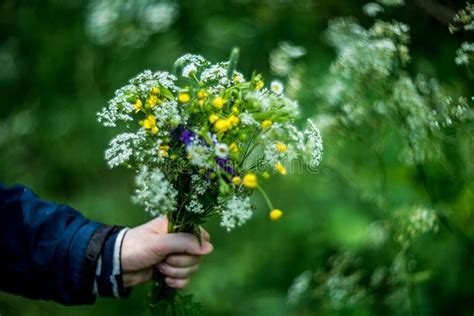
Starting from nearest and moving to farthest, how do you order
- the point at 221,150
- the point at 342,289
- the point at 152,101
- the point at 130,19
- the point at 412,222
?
1. the point at 221,150
2. the point at 152,101
3. the point at 412,222
4. the point at 342,289
5. the point at 130,19

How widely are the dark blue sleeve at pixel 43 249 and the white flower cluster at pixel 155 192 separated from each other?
14.3 inches

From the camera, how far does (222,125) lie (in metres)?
0.85

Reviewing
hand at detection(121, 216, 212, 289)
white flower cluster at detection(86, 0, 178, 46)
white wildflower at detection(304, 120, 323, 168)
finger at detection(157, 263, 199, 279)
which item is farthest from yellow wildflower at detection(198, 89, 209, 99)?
white flower cluster at detection(86, 0, 178, 46)

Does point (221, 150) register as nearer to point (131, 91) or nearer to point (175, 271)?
point (131, 91)

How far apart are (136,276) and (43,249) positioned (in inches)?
10.2

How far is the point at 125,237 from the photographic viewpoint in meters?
1.18

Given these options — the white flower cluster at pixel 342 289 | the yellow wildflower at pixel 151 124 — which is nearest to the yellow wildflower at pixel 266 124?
the yellow wildflower at pixel 151 124

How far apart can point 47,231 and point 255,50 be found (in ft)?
4.89

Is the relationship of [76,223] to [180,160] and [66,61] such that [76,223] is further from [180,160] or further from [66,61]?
[66,61]

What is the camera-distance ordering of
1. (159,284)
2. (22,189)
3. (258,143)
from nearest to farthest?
(258,143)
(159,284)
(22,189)

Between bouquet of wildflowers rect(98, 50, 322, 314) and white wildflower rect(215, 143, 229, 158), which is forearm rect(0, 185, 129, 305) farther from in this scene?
white wildflower rect(215, 143, 229, 158)

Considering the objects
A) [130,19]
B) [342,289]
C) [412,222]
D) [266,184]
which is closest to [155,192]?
[412,222]

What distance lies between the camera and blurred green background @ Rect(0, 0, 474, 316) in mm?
Answer: 1818

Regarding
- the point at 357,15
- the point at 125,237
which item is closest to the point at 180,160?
the point at 125,237
